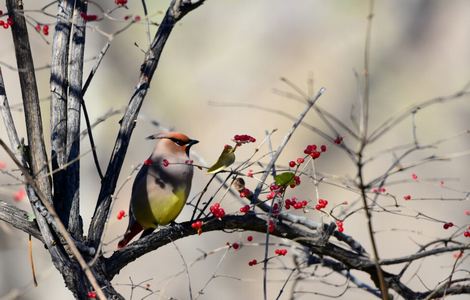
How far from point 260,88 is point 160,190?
5453 millimetres

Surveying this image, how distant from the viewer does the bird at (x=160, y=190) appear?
11.6 ft

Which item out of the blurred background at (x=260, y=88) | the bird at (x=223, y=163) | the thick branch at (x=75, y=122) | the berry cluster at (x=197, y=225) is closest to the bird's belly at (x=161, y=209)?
the berry cluster at (x=197, y=225)

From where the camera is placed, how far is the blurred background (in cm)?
830

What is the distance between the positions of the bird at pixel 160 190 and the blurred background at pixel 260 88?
4.44 m

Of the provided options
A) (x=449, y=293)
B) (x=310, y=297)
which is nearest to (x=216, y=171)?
(x=449, y=293)

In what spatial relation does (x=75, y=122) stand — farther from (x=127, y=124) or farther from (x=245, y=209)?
(x=245, y=209)

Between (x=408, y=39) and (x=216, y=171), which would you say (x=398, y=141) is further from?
(x=216, y=171)

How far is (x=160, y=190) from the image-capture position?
3.56m

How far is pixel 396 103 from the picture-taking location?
8641 millimetres

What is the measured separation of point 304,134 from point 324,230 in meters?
5.68

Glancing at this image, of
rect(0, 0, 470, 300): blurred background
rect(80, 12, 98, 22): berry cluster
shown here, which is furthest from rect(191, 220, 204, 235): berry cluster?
rect(0, 0, 470, 300): blurred background

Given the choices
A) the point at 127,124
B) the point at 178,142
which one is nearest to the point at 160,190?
the point at 178,142

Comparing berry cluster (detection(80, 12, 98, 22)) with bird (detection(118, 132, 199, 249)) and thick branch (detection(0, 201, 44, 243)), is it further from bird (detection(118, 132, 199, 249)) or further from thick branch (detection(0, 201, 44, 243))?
thick branch (detection(0, 201, 44, 243))

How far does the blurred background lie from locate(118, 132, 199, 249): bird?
444 centimetres
